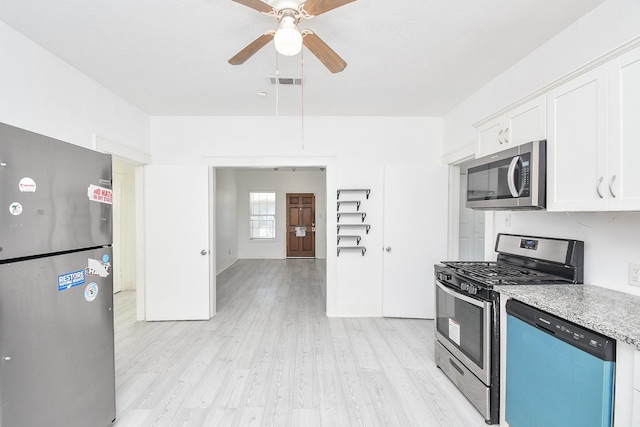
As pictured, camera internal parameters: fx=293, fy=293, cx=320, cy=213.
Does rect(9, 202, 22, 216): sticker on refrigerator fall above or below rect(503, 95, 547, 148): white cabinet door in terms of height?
below

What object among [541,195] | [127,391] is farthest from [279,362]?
[541,195]

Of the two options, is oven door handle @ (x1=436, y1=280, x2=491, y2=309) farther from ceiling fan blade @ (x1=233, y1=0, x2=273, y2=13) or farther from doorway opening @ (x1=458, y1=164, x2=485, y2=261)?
doorway opening @ (x1=458, y1=164, x2=485, y2=261)

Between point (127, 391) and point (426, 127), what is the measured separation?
4.14 m

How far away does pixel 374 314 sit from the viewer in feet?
12.5

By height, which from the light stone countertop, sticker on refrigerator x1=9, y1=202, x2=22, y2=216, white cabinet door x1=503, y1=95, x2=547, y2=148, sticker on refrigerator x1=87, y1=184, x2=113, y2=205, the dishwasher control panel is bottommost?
the dishwasher control panel

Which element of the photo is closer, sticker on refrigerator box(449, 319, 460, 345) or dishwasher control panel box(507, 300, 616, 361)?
dishwasher control panel box(507, 300, 616, 361)

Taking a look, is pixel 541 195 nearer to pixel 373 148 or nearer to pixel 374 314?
pixel 373 148

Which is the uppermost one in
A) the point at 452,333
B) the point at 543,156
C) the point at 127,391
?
the point at 543,156

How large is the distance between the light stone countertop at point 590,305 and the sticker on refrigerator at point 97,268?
2329mm

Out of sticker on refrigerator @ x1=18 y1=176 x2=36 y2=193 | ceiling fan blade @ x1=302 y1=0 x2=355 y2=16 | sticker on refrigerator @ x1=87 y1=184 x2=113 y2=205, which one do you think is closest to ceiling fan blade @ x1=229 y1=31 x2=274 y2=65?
ceiling fan blade @ x1=302 y1=0 x2=355 y2=16

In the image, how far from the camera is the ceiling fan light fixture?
144 cm

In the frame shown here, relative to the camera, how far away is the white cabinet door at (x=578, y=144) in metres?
1.43

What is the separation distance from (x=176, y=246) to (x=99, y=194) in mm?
2127

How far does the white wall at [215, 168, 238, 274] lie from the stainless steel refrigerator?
16.2 ft
